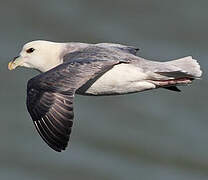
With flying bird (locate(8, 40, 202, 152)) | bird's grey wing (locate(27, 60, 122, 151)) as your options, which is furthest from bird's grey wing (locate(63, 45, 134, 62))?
bird's grey wing (locate(27, 60, 122, 151))

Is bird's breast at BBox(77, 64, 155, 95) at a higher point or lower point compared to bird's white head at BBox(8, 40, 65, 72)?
lower

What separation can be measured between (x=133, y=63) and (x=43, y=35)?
18.9 feet

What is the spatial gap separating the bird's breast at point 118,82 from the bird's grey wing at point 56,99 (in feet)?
0.85

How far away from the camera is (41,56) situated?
26.9ft

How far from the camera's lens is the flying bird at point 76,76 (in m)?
7.07

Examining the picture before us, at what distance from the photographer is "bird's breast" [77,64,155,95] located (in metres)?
7.74

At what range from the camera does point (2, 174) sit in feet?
38.7

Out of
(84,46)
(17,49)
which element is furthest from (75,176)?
(84,46)

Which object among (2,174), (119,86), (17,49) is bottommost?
(2,174)

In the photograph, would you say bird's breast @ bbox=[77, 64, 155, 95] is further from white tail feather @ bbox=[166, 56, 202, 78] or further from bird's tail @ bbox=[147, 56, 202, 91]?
white tail feather @ bbox=[166, 56, 202, 78]

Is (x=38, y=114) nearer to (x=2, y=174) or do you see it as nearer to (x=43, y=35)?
(x=2, y=174)

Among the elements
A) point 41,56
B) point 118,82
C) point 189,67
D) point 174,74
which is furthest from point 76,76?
point 189,67

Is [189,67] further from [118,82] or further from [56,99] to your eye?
[56,99]

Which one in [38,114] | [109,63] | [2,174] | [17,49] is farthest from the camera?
[17,49]
